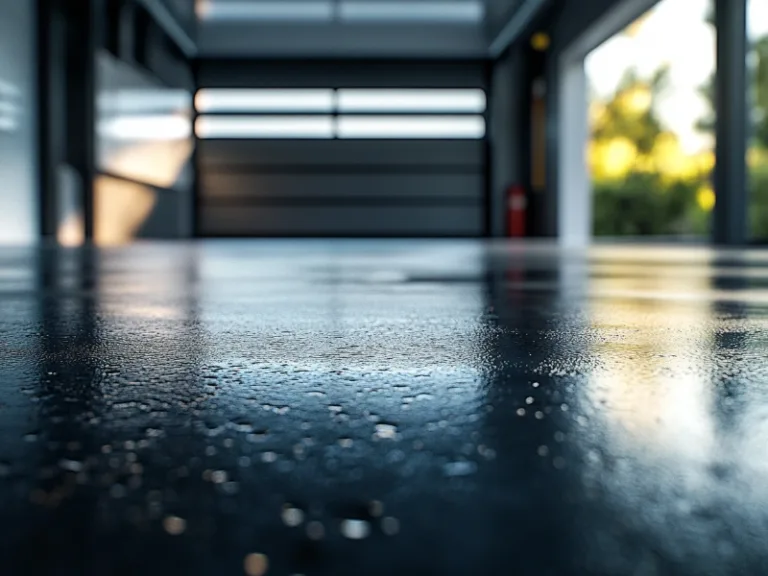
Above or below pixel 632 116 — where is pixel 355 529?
below

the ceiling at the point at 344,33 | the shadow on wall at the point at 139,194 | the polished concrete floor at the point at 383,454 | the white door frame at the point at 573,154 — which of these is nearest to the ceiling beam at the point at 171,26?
the ceiling at the point at 344,33

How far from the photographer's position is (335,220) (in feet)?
42.0

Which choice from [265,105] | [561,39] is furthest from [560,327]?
[265,105]

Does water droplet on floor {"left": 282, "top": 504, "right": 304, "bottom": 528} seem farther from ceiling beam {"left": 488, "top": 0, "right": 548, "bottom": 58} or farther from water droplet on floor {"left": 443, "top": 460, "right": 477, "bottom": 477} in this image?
ceiling beam {"left": 488, "top": 0, "right": 548, "bottom": 58}

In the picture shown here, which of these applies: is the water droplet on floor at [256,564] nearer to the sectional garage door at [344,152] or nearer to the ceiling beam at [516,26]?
the ceiling beam at [516,26]

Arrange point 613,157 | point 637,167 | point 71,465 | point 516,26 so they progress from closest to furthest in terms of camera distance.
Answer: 1. point 71,465
2. point 516,26
3. point 637,167
4. point 613,157

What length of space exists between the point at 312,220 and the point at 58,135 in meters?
4.65

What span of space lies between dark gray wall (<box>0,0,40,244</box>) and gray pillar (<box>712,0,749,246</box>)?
5730 mm

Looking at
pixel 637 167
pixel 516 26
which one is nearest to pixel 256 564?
pixel 516 26

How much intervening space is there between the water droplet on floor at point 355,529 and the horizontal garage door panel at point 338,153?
12530mm

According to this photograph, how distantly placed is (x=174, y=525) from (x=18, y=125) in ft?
27.5

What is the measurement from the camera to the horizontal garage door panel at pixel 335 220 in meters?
12.7

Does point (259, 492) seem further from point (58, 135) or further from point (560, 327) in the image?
point (58, 135)

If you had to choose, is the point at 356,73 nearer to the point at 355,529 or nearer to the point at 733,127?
the point at 733,127
